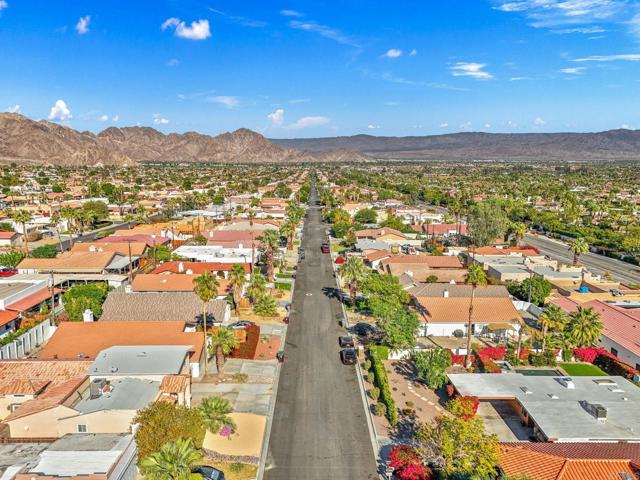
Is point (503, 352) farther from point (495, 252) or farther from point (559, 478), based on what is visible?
point (495, 252)

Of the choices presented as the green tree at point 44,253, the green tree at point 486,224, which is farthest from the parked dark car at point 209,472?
the green tree at point 486,224

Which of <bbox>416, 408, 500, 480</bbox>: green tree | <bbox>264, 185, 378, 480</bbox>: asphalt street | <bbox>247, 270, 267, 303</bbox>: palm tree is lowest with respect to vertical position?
<bbox>264, 185, 378, 480</bbox>: asphalt street

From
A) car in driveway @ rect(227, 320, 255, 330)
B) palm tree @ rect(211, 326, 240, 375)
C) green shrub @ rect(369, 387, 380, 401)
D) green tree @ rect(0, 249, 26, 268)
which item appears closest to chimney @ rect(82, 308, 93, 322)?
car in driveway @ rect(227, 320, 255, 330)

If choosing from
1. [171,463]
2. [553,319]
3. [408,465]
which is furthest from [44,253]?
[553,319]

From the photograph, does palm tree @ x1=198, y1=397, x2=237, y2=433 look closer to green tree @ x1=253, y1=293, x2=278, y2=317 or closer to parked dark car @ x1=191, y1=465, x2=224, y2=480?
parked dark car @ x1=191, y1=465, x2=224, y2=480

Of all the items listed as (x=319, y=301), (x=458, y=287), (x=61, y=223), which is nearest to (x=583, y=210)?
(x=458, y=287)
